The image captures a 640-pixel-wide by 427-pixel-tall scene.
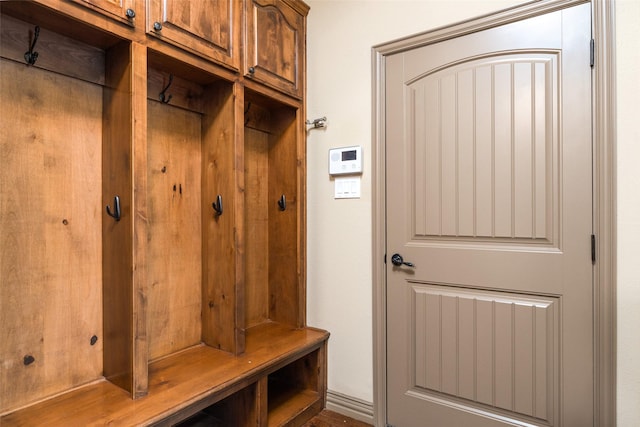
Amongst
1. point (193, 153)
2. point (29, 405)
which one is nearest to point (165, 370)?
point (29, 405)

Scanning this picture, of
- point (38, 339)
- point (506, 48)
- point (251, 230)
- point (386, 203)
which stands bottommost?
point (38, 339)

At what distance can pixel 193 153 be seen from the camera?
6.14 feet

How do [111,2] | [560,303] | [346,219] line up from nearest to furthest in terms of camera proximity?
[111,2] < [560,303] < [346,219]

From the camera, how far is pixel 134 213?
53.3 inches

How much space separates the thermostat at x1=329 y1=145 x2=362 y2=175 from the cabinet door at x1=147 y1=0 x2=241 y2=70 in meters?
0.74

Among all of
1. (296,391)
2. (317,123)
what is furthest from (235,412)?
(317,123)

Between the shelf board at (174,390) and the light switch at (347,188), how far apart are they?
2.83 ft

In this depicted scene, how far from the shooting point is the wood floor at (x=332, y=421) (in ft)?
6.39

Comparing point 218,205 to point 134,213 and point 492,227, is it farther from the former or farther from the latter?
point 492,227

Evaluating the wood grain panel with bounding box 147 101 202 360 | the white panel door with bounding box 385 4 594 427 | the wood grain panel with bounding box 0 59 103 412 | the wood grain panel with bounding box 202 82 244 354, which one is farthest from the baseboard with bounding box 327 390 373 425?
the wood grain panel with bounding box 0 59 103 412

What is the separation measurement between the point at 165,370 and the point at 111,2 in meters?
1.51

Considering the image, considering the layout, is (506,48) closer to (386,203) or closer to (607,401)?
(386,203)

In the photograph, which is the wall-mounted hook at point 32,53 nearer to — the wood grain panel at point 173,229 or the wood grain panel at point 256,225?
the wood grain panel at point 173,229

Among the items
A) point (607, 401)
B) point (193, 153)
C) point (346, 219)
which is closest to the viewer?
point (607, 401)
